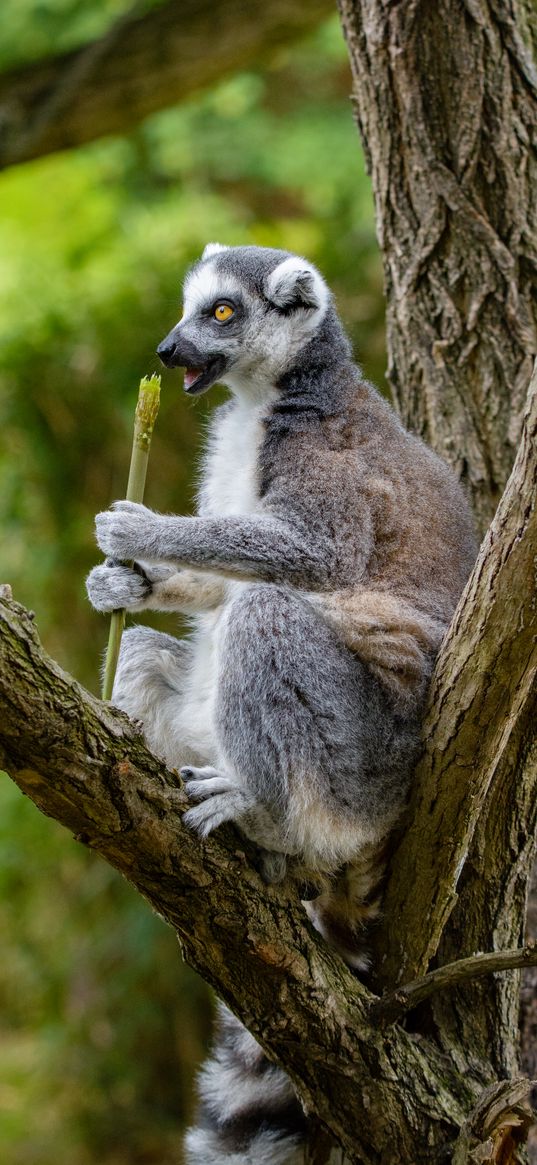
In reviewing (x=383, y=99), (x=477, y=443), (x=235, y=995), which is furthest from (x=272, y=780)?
(x=383, y=99)

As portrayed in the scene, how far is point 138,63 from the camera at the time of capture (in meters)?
7.52

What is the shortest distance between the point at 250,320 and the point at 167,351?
43cm

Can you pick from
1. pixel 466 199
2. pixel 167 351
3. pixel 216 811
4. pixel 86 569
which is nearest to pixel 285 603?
pixel 216 811

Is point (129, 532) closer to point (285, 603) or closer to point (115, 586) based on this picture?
point (115, 586)

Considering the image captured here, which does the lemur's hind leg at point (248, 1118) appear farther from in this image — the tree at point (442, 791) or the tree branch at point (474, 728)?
the tree branch at point (474, 728)

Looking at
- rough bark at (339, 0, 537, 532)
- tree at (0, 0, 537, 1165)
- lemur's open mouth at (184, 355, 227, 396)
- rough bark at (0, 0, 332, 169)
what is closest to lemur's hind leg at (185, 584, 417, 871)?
tree at (0, 0, 537, 1165)

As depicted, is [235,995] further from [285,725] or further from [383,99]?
[383,99]

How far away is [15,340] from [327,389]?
3.38 metres

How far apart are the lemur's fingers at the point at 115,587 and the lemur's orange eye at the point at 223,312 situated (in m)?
1.08

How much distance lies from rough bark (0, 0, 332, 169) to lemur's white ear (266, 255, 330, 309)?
12.6 feet

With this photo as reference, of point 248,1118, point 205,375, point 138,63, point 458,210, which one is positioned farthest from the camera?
point 138,63

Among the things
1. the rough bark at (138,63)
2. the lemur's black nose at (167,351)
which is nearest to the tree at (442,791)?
the lemur's black nose at (167,351)

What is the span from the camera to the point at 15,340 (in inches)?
278

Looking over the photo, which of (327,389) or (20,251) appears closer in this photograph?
(327,389)
